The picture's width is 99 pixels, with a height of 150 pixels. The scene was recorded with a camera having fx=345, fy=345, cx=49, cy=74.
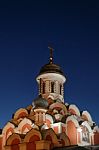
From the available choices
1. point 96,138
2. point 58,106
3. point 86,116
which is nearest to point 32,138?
point 58,106

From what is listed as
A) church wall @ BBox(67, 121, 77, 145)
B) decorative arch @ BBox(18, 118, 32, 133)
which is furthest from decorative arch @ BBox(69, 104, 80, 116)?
decorative arch @ BBox(18, 118, 32, 133)

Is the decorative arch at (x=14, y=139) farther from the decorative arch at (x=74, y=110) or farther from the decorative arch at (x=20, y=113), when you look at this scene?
the decorative arch at (x=74, y=110)

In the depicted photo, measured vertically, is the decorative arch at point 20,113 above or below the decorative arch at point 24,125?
above

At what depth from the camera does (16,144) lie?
57.1 feet

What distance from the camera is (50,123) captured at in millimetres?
20891

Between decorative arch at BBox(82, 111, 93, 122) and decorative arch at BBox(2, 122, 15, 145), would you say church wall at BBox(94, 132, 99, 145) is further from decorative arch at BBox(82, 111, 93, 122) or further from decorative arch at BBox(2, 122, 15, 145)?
decorative arch at BBox(2, 122, 15, 145)

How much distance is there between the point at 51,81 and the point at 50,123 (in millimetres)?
4187

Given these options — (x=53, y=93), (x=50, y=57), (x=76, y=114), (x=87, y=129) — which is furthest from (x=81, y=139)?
(x=50, y=57)

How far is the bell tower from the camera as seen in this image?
79.3 ft

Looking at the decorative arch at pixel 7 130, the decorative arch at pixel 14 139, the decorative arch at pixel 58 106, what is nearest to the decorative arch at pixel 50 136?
the decorative arch at pixel 14 139

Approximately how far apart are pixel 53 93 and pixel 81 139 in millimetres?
4411

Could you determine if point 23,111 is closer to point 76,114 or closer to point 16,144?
point 76,114

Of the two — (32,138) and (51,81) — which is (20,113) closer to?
(51,81)

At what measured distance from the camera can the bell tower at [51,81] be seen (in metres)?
24.2
